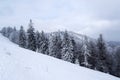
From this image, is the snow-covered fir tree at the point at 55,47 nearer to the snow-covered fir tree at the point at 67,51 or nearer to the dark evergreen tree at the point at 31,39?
the snow-covered fir tree at the point at 67,51

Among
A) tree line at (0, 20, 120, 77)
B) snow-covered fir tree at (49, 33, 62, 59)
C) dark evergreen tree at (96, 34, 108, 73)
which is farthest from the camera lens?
snow-covered fir tree at (49, 33, 62, 59)

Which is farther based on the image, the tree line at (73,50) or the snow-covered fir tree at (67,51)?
the tree line at (73,50)

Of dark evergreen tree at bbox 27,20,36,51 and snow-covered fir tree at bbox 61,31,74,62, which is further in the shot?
dark evergreen tree at bbox 27,20,36,51

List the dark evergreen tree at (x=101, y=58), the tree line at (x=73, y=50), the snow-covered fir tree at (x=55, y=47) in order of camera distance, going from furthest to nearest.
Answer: the snow-covered fir tree at (x=55, y=47) < the tree line at (x=73, y=50) < the dark evergreen tree at (x=101, y=58)

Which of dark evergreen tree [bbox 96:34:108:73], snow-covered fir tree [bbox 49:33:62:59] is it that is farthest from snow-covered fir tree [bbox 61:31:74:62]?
dark evergreen tree [bbox 96:34:108:73]

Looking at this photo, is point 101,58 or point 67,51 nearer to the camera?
point 101,58

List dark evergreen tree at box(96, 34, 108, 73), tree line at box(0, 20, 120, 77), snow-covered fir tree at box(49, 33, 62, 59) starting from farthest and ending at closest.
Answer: snow-covered fir tree at box(49, 33, 62, 59), tree line at box(0, 20, 120, 77), dark evergreen tree at box(96, 34, 108, 73)

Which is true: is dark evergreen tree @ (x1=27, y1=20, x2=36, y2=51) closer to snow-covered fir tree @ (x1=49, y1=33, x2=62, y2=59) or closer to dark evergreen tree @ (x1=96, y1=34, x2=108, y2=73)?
snow-covered fir tree @ (x1=49, y1=33, x2=62, y2=59)

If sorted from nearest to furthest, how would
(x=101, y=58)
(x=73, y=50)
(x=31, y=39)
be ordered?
(x=101, y=58), (x=73, y=50), (x=31, y=39)

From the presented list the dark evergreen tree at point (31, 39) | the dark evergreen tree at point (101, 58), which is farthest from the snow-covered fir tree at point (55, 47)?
the dark evergreen tree at point (101, 58)

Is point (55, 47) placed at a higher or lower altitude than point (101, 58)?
higher

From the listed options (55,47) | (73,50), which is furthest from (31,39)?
(73,50)

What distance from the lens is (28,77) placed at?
8430 millimetres

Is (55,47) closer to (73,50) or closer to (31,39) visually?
(73,50)
